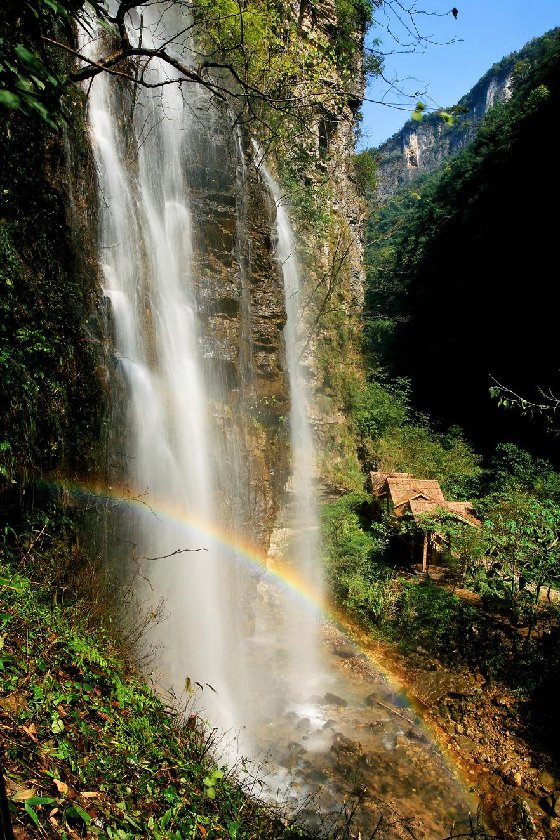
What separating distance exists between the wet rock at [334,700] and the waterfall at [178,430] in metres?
0.61

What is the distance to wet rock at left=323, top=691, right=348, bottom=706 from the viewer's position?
771 centimetres

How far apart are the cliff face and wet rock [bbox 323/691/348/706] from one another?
90.9m

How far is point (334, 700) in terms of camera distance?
307 inches

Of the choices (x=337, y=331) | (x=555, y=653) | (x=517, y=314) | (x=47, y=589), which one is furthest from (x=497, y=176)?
(x=47, y=589)

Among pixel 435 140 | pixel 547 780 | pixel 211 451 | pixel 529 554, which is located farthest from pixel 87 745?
pixel 435 140

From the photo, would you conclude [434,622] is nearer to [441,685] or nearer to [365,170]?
[441,685]

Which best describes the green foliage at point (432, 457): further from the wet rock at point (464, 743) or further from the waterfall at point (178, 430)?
the wet rock at point (464, 743)

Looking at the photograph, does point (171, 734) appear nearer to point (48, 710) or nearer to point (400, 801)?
point (48, 710)

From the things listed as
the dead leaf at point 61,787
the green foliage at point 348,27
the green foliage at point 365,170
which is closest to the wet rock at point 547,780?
the dead leaf at point 61,787

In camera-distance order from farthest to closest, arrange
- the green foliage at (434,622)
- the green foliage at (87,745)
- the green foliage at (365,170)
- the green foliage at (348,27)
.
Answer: the green foliage at (365,170) → the green foliage at (348,27) → the green foliage at (434,622) → the green foliage at (87,745)

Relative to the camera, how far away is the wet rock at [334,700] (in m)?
7.71

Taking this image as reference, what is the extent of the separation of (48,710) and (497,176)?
26474mm

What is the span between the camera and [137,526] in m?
6.50

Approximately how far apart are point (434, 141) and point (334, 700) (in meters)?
145
